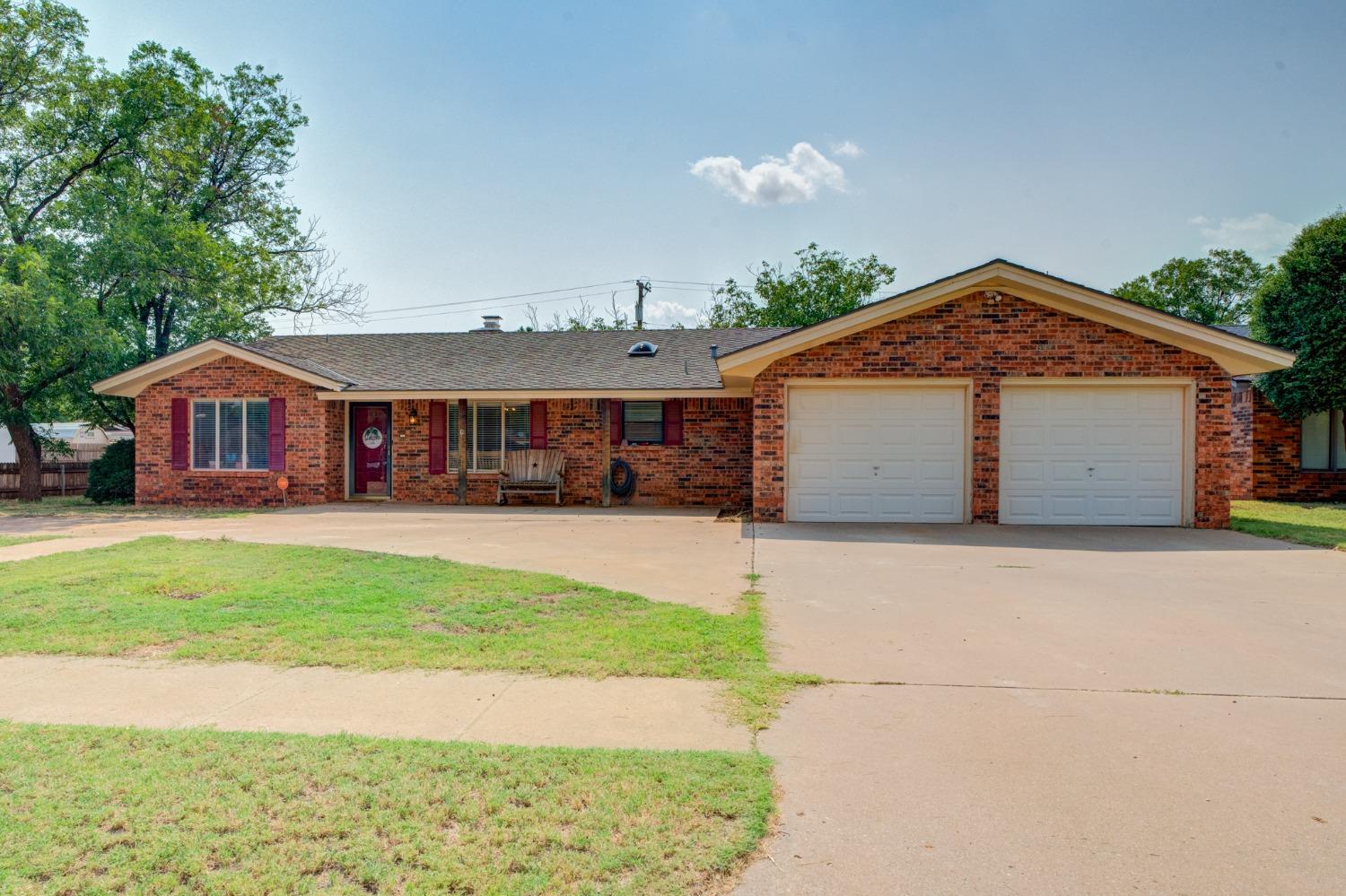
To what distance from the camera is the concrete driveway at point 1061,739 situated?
8.46 feet

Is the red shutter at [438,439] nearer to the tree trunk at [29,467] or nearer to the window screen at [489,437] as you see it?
the window screen at [489,437]

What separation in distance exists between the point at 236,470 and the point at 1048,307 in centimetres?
1537

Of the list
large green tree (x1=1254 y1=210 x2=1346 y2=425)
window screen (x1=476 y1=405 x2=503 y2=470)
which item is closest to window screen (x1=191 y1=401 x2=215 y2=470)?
window screen (x1=476 y1=405 x2=503 y2=470)

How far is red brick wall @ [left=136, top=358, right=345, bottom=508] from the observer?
15719mm

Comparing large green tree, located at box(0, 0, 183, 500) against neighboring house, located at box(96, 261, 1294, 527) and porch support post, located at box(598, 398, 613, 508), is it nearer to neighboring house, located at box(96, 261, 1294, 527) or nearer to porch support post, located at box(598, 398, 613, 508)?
porch support post, located at box(598, 398, 613, 508)

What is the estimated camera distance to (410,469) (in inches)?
651

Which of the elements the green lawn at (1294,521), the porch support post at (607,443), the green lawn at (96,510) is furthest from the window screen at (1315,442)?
the green lawn at (96,510)

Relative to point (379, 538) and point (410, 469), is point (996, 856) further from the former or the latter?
point (410, 469)

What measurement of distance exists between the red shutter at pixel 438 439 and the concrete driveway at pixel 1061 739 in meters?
10.8

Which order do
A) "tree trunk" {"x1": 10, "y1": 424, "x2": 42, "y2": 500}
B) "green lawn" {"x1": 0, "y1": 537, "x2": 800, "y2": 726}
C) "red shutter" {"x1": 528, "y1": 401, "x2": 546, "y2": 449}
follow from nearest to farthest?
1. "green lawn" {"x1": 0, "y1": 537, "x2": 800, "y2": 726}
2. "red shutter" {"x1": 528, "y1": 401, "x2": 546, "y2": 449}
3. "tree trunk" {"x1": 10, "y1": 424, "x2": 42, "y2": 500}

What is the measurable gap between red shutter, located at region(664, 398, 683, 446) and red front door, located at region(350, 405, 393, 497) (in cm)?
597

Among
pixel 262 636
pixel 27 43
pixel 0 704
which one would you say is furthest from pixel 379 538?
pixel 27 43

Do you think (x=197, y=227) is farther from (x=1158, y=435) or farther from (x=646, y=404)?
(x=1158, y=435)

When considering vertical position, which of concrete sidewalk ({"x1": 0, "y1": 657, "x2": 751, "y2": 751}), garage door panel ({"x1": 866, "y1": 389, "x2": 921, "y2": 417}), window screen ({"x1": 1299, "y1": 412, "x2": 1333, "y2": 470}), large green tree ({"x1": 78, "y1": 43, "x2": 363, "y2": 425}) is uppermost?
large green tree ({"x1": 78, "y1": 43, "x2": 363, "y2": 425})
